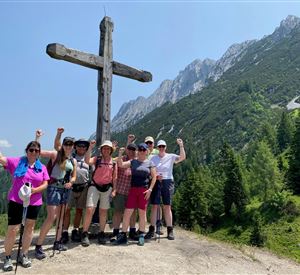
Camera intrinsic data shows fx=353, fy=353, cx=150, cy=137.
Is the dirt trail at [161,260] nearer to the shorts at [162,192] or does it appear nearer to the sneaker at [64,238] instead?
the sneaker at [64,238]

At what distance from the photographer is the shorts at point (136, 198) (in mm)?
8062

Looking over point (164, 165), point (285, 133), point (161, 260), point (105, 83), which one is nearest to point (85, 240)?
point (161, 260)

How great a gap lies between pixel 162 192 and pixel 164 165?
0.68m

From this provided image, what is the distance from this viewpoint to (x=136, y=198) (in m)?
8.09

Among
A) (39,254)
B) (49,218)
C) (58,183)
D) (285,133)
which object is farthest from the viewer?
(285,133)

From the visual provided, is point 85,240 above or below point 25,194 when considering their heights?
below

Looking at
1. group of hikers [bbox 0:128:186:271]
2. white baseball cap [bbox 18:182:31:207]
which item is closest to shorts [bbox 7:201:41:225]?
group of hikers [bbox 0:128:186:271]

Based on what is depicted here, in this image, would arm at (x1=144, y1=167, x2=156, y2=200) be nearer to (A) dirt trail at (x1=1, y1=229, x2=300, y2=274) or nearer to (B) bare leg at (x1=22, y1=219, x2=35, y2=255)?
(A) dirt trail at (x1=1, y1=229, x2=300, y2=274)

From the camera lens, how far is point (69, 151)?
7.27 meters

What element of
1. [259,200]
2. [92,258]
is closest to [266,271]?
[92,258]

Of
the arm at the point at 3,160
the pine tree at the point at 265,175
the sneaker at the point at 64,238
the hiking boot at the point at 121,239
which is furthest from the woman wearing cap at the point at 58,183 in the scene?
the pine tree at the point at 265,175

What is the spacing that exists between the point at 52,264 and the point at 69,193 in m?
1.50

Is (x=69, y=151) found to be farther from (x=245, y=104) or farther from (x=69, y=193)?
(x=245, y=104)

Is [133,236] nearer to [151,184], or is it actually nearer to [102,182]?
[151,184]
